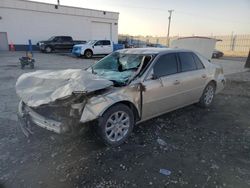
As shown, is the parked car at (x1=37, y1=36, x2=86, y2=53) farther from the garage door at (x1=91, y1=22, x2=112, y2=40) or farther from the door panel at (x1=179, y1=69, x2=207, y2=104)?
the door panel at (x1=179, y1=69, x2=207, y2=104)

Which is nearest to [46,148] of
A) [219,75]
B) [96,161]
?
[96,161]

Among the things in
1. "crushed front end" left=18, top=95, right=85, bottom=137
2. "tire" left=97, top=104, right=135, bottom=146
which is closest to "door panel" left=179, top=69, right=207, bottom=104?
"tire" left=97, top=104, right=135, bottom=146

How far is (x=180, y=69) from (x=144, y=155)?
2.02 metres

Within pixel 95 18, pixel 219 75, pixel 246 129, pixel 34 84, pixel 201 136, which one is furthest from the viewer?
pixel 95 18

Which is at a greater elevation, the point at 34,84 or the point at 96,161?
the point at 34,84

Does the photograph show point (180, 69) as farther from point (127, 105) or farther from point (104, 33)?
point (104, 33)

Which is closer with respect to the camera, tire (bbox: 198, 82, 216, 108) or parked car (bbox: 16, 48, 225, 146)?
parked car (bbox: 16, 48, 225, 146)

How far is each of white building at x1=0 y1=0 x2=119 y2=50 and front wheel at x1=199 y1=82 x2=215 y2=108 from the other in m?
23.9

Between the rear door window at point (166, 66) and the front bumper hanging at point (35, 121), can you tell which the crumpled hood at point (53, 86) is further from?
the rear door window at point (166, 66)

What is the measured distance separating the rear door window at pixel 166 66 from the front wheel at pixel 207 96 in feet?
4.71

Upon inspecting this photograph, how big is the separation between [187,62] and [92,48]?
1491 centimetres

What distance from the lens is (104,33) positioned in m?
29.6

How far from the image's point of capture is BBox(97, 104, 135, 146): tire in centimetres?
304

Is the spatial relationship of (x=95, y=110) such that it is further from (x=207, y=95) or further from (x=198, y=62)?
(x=207, y=95)
